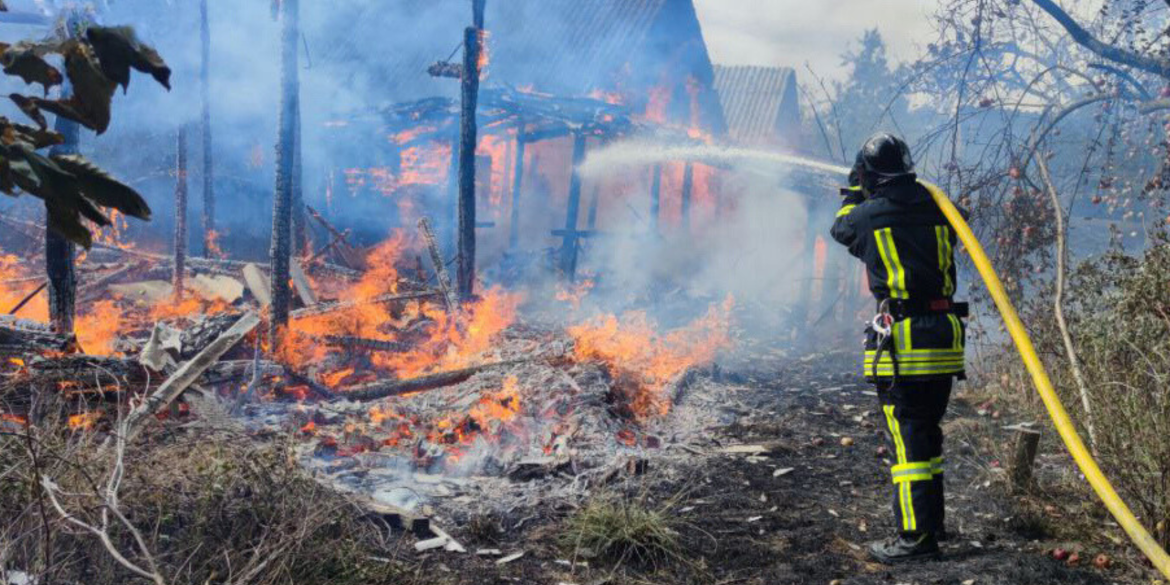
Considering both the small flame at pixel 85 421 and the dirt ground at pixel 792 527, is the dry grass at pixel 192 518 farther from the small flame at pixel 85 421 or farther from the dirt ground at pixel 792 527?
the dirt ground at pixel 792 527

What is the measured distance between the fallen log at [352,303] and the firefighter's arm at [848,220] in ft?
25.0

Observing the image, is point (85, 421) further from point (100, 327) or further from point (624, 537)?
point (100, 327)

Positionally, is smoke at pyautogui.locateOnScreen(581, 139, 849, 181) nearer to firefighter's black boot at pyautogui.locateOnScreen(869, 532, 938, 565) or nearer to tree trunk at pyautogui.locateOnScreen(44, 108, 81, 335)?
firefighter's black boot at pyautogui.locateOnScreen(869, 532, 938, 565)

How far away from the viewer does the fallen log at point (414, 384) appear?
331 inches

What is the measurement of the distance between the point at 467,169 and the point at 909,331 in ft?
26.9

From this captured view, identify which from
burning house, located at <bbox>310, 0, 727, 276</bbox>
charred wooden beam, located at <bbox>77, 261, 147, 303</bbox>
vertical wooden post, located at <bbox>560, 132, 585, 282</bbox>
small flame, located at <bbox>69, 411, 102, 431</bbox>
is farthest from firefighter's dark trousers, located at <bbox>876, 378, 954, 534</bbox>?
burning house, located at <bbox>310, 0, 727, 276</bbox>

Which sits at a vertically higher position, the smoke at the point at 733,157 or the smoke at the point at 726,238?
the smoke at the point at 733,157

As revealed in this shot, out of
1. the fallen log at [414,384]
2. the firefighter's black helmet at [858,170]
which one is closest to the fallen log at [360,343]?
the fallen log at [414,384]

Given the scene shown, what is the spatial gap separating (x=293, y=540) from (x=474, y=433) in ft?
11.4

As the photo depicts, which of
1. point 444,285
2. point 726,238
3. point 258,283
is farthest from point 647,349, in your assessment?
point 726,238

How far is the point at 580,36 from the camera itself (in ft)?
71.2

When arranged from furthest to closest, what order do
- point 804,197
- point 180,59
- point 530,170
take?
1. point 530,170
2. point 180,59
3. point 804,197

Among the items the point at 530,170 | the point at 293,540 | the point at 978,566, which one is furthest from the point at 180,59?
the point at 978,566

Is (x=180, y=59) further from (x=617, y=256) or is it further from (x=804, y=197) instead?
(x=804, y=197)
